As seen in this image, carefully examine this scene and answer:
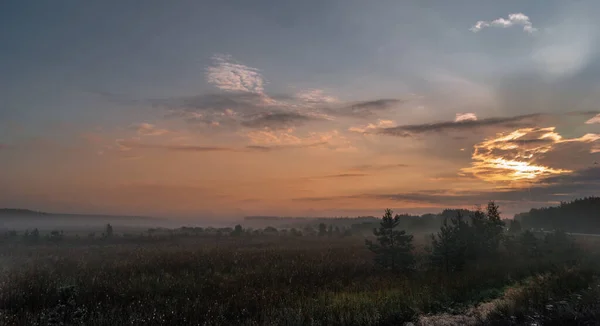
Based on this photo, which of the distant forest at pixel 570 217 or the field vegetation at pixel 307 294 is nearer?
the field vegetation at pixel 307 294

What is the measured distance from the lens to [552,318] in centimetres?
909

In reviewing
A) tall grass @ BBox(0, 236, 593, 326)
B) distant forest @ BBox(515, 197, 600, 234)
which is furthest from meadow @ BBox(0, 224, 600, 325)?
distant forest @ BBox(515, 197, 600, 234)

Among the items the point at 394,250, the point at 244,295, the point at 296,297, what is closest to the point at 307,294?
the point at 296,297

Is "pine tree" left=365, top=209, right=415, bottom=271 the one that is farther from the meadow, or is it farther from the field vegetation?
the meadow

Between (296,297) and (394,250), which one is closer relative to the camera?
(296,297)

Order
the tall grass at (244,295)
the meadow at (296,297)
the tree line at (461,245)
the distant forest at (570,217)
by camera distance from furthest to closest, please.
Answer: the distant forest at (570,217) < the tree line at (461,245) < the tall grass at (244,295) < the meadow at (296,297)

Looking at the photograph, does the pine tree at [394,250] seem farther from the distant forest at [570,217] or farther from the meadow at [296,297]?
the distant forest at [570,217]

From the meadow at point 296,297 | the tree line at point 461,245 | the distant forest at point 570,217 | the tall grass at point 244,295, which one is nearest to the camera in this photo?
the meadow at point 296,297

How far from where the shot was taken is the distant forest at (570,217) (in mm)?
76062

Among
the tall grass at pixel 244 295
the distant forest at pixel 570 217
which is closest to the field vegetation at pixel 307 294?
the tall grass at pixel 244 295

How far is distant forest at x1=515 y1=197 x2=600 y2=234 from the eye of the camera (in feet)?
250

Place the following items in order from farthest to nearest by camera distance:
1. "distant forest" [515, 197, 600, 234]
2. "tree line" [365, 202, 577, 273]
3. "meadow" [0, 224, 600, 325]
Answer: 1. "distant forest" [515, 197, 600, 234]
2. "tree line" [365, 202, 577, 273]
3. "meadow" [0, 224, 600, 325]

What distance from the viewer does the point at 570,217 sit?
82.8 m

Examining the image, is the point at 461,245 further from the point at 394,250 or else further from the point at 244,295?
the point at 244,295
